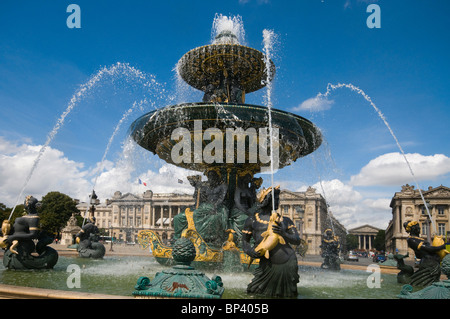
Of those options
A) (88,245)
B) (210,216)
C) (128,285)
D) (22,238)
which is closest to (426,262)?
(210,216)

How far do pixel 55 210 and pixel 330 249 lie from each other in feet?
184

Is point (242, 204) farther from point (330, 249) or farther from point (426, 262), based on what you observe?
point (426, 262)

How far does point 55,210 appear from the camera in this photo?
5900cm

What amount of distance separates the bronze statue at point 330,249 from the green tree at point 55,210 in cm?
5412

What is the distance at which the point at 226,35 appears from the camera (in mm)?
12703

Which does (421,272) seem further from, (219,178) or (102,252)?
(102,252)

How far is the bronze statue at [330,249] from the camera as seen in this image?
11508mm

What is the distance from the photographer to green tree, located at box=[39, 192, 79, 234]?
188 ft

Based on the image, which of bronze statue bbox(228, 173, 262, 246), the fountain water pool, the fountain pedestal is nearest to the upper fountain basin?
bronze statue bbox(228, 173, 262, 246)

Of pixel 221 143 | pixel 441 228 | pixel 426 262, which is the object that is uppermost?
pixel 221 143

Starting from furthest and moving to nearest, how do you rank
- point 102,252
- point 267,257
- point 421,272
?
point 102,252
point 421,272
point 267,257

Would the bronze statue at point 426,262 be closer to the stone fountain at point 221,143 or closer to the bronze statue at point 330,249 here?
the stone fountain at point 221,143
